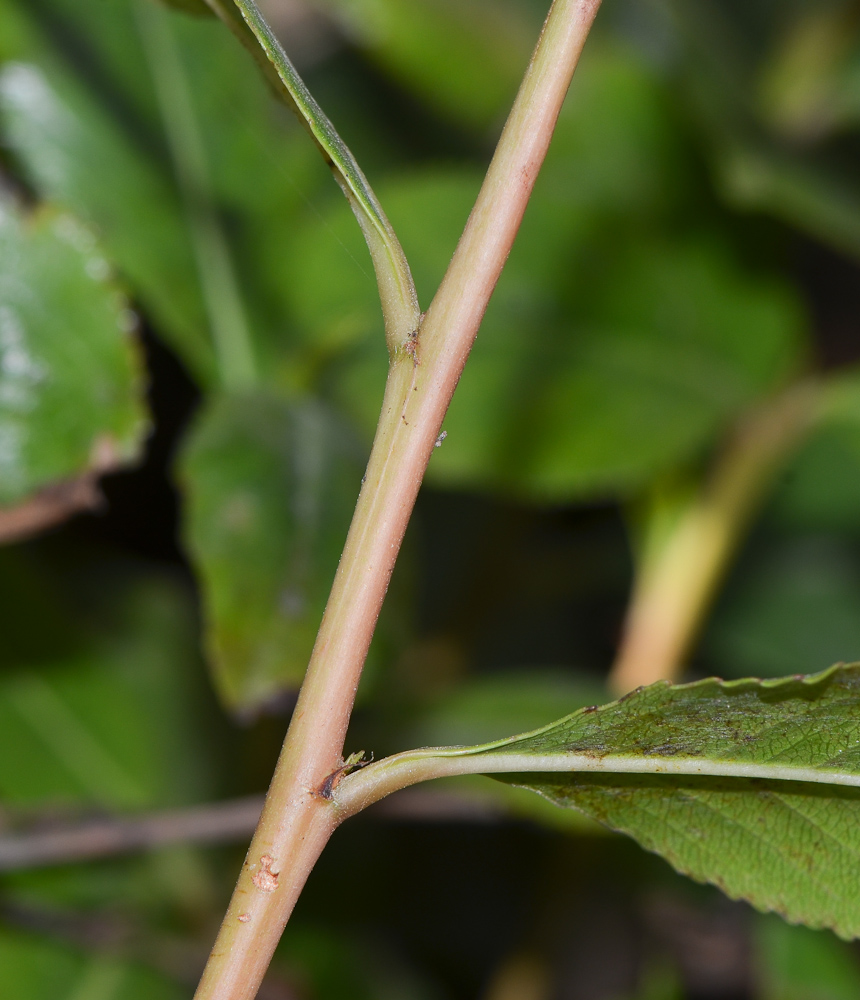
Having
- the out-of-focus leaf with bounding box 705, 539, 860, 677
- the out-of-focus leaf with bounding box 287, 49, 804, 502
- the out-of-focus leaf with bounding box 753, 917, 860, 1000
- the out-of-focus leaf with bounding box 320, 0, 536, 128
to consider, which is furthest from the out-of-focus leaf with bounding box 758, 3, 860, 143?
the out-of-focus leaf with bounding box 753, 917, 860, 1000

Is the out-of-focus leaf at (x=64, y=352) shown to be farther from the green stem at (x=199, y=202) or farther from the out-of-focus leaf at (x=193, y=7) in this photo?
the out-of-focus leaf at (x=193, y=7)

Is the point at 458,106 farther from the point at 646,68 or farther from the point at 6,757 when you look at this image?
the point at 6,757

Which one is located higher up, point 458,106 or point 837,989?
point 458,106

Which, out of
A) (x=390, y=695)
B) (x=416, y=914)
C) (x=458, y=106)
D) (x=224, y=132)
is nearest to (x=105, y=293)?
(x=224, y=132)

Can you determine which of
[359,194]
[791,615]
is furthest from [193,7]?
[791,615]

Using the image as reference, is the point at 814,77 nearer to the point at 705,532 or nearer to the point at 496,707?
the point at 705,532

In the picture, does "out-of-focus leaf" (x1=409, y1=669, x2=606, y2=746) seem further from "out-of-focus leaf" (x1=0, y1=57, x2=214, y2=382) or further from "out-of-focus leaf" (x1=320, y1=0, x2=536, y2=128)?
"out-of-focus leaf" (x1=320, y1=0, x2=536, y2=128)

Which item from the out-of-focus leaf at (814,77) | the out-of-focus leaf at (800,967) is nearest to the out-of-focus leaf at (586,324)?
the out-of-focus leaf at (814,77)
